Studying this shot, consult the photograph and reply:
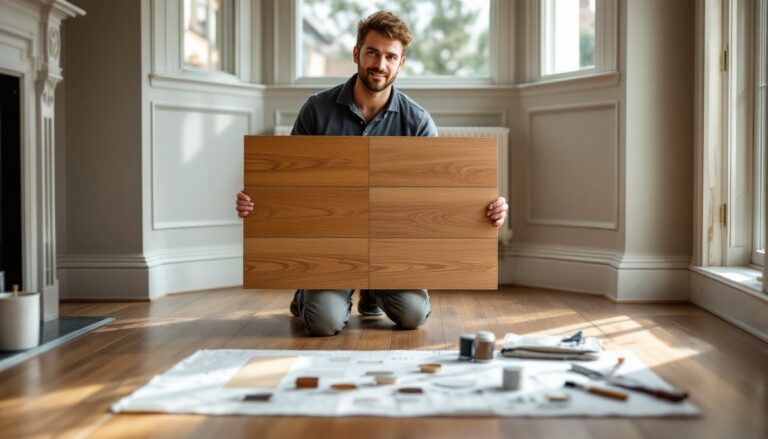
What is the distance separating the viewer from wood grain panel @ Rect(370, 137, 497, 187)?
9.78ft

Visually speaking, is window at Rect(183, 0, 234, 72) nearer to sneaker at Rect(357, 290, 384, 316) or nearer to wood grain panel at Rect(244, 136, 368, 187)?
wood grain panel at Rect(244, 136, 368, 187)

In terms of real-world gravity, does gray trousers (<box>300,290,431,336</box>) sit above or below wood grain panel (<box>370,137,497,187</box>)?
below

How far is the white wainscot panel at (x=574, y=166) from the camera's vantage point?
407 cm

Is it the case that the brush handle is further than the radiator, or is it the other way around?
the radiator

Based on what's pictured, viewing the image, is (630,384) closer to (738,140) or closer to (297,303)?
(297,303)

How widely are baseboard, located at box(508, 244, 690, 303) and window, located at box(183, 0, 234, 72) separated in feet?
5.97

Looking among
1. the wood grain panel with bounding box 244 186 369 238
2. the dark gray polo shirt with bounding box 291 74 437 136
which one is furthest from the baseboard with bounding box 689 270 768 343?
the wood grain panel with bounding box 244 186 369 238

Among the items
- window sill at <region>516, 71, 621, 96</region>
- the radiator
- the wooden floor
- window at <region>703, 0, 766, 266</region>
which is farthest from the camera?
the radiator

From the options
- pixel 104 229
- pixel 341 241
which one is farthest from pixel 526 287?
pixel 104 229

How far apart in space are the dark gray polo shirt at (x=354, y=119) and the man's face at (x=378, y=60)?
11cm

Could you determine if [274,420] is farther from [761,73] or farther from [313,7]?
[313,7]

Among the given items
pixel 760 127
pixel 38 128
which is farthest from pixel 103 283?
pixel 760 127

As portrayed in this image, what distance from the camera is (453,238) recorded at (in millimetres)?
3016

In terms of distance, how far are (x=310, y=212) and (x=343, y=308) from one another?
1.21 ft
